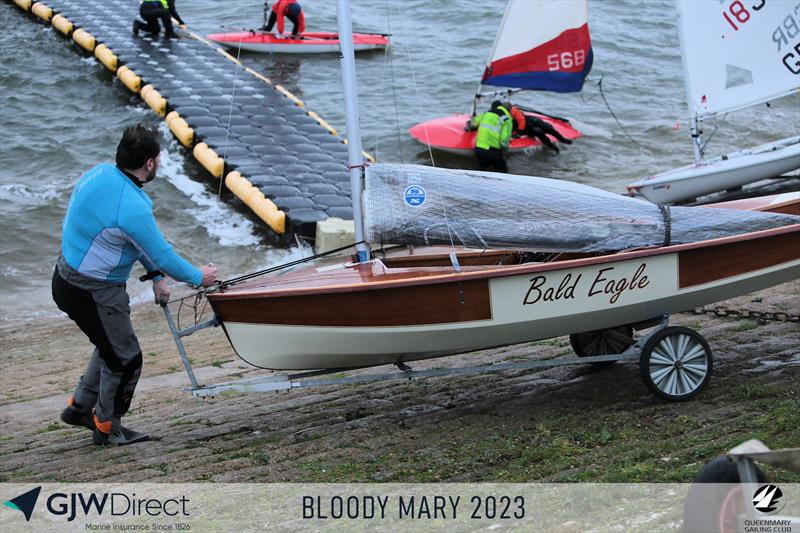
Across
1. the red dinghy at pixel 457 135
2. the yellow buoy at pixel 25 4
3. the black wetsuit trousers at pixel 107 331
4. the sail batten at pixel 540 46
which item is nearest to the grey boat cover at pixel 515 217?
the black wetsuit trousers at pixel 107 331

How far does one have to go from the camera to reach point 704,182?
13953mm

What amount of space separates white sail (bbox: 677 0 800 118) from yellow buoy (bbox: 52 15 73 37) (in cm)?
1523

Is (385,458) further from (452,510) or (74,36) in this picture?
(74,36)

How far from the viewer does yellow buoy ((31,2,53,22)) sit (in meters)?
23.9

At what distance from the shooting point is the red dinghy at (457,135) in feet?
57.7

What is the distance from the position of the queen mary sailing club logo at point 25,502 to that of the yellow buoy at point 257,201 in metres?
8.47

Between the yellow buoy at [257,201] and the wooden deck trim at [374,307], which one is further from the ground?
the wooden deck trim at [374,307]

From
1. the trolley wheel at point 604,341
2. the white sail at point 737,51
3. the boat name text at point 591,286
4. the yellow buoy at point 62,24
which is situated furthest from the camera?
the yellow buoy at point 62,24

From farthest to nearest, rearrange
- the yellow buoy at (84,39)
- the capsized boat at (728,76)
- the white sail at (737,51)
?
the yellow buoy at (84,39), the capsized boat at (728,76), the white sail at (737,51)

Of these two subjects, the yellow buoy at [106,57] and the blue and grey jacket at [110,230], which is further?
the yellow buoy at [106,57]

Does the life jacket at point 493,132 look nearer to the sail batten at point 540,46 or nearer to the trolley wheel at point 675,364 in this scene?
the sail batten at point 540,46

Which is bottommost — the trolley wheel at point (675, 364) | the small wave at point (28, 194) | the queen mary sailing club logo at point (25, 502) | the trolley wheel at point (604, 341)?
the small wave at point (28, 194)

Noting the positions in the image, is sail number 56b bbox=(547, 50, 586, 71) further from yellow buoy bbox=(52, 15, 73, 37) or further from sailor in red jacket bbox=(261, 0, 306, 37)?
yellow buoy bbox=(52, 15, 73, 37)

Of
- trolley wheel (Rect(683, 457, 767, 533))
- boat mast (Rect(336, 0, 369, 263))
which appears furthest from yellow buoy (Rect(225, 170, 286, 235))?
trolley wheel (Rect(683, 457, 767, 533))
